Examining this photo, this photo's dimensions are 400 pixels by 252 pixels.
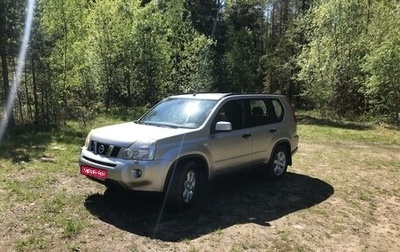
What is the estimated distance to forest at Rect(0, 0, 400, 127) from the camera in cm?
1445

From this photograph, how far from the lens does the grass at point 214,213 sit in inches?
209

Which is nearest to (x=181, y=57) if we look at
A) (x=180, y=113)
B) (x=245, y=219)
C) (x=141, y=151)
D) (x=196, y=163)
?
(x=180, y=113)

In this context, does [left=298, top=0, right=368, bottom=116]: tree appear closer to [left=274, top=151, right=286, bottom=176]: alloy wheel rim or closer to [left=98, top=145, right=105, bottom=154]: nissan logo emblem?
[left=274, top=151, right=286, bottom=176]: alloy wheel rim

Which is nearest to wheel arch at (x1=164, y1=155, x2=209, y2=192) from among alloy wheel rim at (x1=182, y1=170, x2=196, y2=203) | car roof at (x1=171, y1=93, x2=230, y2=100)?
alloy wheel rim at (x1=182, y1=170, x2=196, y2=203)

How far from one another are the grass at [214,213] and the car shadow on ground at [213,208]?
0.02 metres

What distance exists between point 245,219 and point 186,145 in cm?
141

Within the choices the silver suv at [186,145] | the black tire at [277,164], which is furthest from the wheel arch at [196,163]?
the black tire at [277,164]

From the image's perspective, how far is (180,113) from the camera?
7070 millimetres

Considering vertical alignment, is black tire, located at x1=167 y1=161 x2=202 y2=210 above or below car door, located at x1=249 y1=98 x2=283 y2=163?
below

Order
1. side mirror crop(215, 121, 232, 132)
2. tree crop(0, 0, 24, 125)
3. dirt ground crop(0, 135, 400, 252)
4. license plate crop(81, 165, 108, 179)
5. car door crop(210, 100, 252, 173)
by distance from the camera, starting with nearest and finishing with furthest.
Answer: dirt ground crop(0, 135, 400, 252), license plate crop(81, 165, 108, 179), side mirror crop(215, 121, 232, 132), car door crop(210, 100, 252, 173), tree crop(0, 0, 24, 125)

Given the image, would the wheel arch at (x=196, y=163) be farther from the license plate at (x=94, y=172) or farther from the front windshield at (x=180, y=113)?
the license plate at (x=94, y=172)

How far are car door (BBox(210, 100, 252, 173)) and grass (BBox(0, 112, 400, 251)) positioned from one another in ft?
2.02

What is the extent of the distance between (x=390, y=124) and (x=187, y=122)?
1765 centimetres

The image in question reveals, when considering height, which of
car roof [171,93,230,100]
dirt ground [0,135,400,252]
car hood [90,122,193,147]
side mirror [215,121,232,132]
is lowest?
dirt ground [0,135,400,252]
